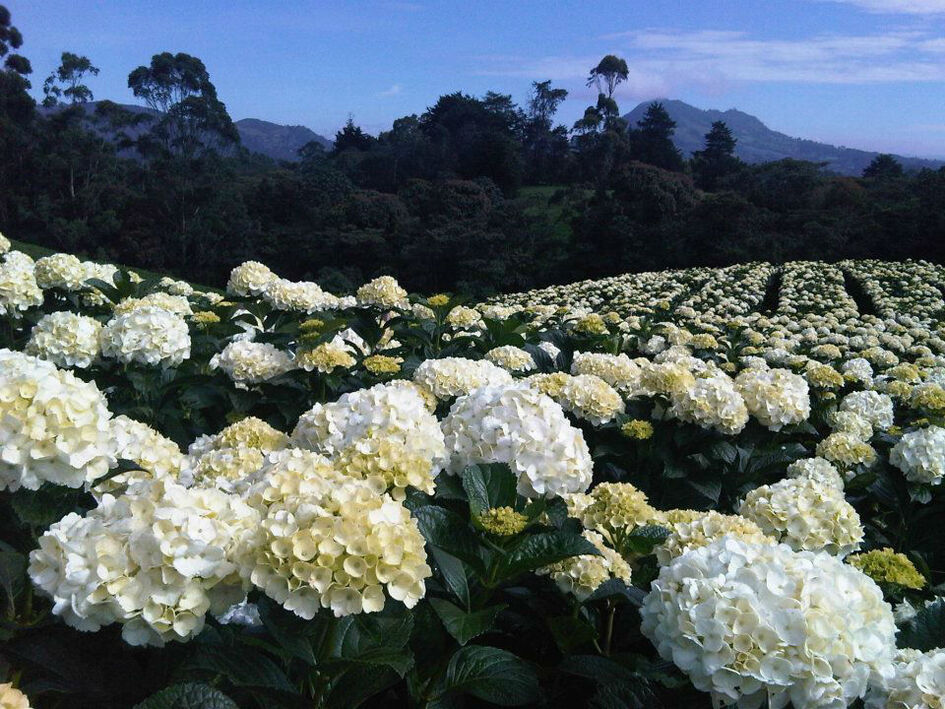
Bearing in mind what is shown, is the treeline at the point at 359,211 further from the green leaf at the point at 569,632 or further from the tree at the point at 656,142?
the green leaf at the point at 569,632

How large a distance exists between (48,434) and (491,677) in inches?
35.1

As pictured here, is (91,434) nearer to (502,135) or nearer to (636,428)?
(636,428)

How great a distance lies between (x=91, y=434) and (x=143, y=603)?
47 centimetres

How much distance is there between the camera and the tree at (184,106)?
40.0 m

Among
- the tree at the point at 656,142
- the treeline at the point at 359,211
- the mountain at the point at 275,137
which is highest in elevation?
the mountain at the point at 275,137

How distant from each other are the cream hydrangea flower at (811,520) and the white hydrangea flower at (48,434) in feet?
5.46

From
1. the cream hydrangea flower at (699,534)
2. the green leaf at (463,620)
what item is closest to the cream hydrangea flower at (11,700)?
the green leaf at (463,620)

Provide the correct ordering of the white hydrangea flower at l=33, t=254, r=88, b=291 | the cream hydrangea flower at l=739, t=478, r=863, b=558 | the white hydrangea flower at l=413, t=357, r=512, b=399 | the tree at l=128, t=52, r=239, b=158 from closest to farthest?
the cream hydrangea flower at l=739, t=478, r=863, b=558, the white hydrangea flower at l=413, t=357, r=512, b=399, the white hydrangea flower at l=33, t=254, r=88, b=291, the tree at l=128, t=52, r=239, b=158

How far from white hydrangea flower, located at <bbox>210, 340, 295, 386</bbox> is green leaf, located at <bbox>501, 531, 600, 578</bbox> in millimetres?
1714

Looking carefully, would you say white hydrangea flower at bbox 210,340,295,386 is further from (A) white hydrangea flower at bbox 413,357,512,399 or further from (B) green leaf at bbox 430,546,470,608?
(B) green leaf at bbox 430,546,470,608

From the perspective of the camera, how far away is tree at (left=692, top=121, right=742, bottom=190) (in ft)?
149

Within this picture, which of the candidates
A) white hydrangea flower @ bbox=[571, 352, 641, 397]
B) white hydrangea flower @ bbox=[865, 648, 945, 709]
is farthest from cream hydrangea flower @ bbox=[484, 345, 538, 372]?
white hydrangea flower @ bbox=[865, 648, 945, 709]

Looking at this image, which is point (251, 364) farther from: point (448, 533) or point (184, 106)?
point (184, 106)

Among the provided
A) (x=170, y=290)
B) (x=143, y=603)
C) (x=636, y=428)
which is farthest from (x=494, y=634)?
(x=170, y=290)
